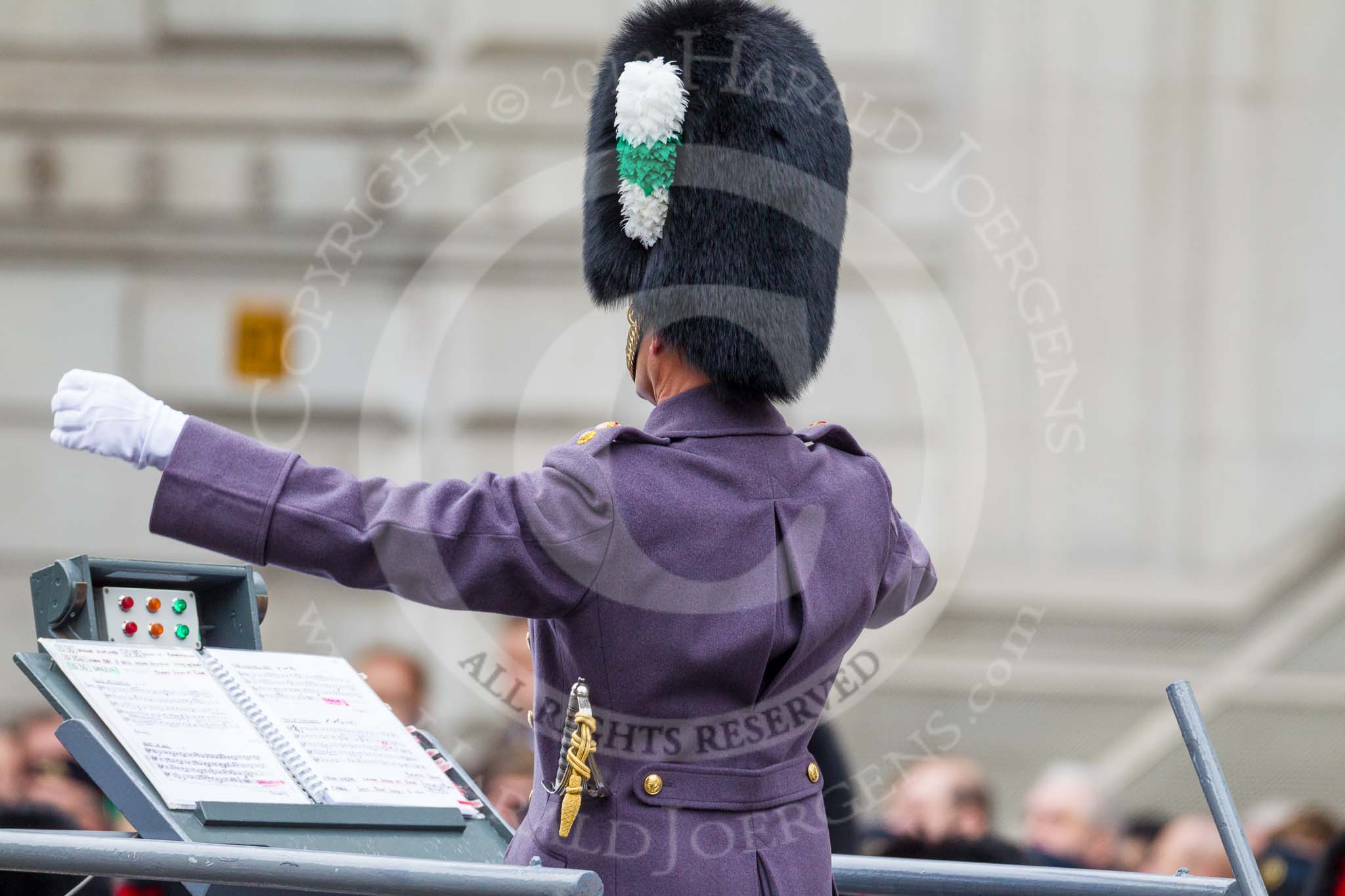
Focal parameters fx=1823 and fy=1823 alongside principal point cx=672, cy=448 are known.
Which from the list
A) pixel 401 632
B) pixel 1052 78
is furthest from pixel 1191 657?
pixel 401 632

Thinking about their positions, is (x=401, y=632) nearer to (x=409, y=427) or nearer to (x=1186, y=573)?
(x=409, y=427)

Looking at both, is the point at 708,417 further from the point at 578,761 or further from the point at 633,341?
the point at 578,761

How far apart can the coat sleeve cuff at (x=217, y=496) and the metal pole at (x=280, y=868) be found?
37cm

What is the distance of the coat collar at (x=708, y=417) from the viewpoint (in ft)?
7.41

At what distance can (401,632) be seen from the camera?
20.9 feet

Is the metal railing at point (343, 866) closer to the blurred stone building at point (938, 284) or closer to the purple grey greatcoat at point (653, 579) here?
the purple grey greatcoat at point (653, 579)

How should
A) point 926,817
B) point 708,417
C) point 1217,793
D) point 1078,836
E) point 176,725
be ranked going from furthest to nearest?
1. point 1078,836
2. point 926,817
3. point 1217,793
4. point 176,725
5. point 708,417

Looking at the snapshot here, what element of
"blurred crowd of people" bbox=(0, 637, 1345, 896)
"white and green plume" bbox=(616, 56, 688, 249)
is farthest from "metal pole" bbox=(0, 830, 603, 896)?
"blurred crowd of people" bbox=(0, 637, 1345, 896)

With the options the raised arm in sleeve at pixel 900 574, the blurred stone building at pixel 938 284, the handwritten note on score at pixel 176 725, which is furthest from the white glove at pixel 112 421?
the blurred stone building at pixel 938 284

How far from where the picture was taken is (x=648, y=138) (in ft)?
7.65

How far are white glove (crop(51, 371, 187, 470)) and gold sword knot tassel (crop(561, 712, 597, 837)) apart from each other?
1.84 feet

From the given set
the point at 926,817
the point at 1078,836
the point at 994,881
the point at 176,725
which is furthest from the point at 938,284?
the point at 176,725

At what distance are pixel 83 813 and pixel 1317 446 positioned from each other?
4.60 meters

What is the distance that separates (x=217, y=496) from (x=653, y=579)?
1.64 feet
